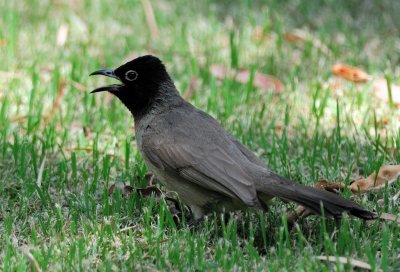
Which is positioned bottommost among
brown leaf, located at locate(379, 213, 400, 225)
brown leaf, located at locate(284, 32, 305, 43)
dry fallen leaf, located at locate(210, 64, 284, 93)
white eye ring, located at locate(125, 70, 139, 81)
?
brown leaf, located at locate(379, 213, 400, 225)

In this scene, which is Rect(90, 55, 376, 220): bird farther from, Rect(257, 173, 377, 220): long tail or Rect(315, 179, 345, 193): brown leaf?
Rect(315, 179, 345, 193): brown leaf

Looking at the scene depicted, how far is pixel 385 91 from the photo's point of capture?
7.59 m

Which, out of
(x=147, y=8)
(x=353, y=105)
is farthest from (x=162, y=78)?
(x=147, y=8)

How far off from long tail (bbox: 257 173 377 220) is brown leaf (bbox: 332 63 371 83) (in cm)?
321

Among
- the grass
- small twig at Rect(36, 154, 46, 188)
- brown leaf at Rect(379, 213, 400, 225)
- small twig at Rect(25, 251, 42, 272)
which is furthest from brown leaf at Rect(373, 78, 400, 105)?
small twig at Rect(25, 251, 42, 272)

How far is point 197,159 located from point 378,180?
1.30m

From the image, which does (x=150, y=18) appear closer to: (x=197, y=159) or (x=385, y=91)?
(x=385, y=91)

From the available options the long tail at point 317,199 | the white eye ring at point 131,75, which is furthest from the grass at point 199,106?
the white eye ring at point 131,75

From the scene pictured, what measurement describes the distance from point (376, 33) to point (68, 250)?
5.59 meters

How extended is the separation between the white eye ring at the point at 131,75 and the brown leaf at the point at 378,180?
1754 millimetres

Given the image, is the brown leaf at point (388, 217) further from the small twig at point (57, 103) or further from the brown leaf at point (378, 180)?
the small twig at point (57, 103)

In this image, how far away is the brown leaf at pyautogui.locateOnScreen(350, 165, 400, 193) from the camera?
5.58 meters

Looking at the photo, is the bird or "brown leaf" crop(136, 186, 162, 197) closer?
the bird

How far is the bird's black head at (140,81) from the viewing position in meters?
6.02
